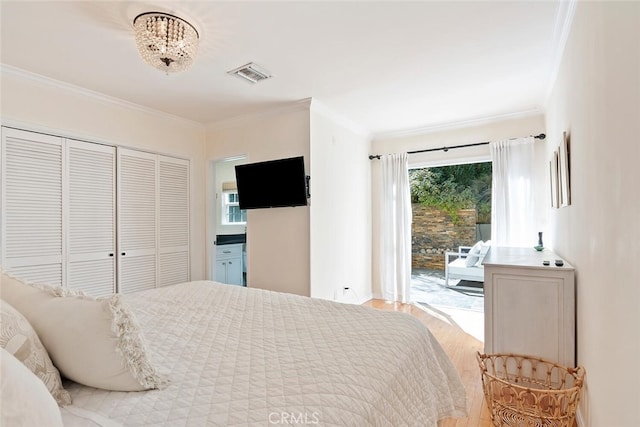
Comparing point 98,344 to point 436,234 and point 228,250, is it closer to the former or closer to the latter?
point 228,250

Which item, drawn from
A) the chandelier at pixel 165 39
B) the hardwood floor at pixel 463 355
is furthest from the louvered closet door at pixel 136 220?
the hardwood floor at pixel 463 355

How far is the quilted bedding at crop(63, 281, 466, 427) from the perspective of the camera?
89cm

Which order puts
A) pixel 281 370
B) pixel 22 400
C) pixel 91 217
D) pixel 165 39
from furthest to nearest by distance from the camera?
pixel 91 217
pixel 165 39
pixel 281 370
pixel 22 400

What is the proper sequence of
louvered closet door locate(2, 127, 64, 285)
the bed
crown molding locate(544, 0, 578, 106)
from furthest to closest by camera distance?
1. louvered closet door locate(2, 127, 64, 285)
2. crown molding locate(544, 0, 578, 106)
3. the bed

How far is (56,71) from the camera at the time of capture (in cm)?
263

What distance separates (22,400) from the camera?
633mm

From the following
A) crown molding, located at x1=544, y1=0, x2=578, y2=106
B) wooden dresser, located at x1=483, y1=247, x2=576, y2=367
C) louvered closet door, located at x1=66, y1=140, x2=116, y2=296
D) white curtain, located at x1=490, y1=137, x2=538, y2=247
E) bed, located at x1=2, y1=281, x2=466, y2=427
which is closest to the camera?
bed, located at x1=2, y1=281, x2=466, y2=427

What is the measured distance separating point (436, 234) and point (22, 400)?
6268 millimetres

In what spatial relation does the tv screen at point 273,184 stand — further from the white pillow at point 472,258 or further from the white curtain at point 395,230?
the white pillow at point 472,258

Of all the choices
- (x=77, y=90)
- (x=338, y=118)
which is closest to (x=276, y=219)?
(x=338, y=118)

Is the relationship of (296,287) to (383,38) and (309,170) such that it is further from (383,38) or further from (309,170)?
(383,38)

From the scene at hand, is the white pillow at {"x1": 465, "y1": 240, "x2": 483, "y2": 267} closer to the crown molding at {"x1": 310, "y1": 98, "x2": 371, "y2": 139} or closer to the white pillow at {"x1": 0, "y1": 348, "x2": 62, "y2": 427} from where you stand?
the crown molding at {"x1": 310, "y1": 98, "x2": 371, "y2": 139}

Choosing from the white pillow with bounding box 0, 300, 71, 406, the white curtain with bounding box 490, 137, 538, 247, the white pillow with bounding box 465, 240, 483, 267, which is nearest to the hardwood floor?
the white curtain with bounding box 490, 137, 538, 247

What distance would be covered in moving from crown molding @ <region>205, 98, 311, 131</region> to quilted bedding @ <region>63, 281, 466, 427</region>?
87.7 inches
